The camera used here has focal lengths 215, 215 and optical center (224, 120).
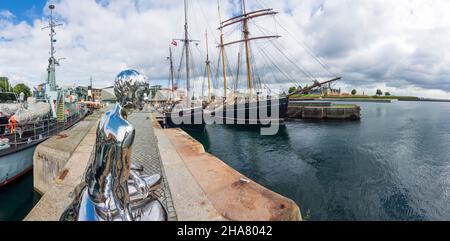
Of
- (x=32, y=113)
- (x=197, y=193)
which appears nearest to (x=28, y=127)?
(x=32, y=113)

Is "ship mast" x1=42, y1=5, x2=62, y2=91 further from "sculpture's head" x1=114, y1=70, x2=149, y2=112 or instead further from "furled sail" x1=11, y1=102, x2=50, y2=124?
"sculpture's head" x1=114, y1=70, x2=149, y2=112

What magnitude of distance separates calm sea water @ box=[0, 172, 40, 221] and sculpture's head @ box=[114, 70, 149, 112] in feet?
29.9

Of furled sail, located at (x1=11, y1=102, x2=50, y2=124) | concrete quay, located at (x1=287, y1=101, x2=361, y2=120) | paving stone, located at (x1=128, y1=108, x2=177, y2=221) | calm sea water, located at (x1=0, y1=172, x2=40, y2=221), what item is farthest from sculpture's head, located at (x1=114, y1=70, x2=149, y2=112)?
concrete quay, located at (x1=287, y1=101, x2=361, y2=120)

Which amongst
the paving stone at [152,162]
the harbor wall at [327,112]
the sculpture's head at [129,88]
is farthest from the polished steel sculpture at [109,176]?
the harbor wall at [327,112]

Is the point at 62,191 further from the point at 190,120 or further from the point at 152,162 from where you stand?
the point at 190,120

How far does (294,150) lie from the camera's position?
2084cm

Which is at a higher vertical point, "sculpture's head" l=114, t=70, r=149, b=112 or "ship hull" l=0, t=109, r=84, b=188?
"sculpture's head" l=114, t=70, r=149, b=112

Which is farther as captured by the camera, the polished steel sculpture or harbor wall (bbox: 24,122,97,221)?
harbor wall (bbox: 24,122,97,221)

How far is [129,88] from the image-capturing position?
264cm

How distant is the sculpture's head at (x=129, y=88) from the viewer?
261cm

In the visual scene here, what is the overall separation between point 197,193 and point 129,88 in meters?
3.65

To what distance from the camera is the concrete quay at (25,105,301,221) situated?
176 inches
